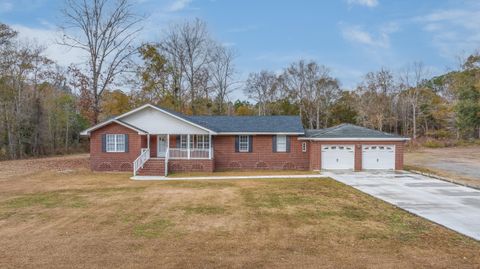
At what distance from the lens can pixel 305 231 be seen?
851 cm

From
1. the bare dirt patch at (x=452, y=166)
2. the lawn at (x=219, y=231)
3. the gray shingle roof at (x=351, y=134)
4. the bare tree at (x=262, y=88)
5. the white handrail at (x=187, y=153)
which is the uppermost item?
the bare tree at (x=262, y=88)

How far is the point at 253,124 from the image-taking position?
2441 centimetres

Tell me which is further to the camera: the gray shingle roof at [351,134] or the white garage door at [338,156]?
the white garage door at [338,156]

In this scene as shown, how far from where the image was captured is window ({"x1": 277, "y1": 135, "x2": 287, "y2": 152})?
2331 cm

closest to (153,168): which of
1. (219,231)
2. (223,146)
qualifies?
(223,146)

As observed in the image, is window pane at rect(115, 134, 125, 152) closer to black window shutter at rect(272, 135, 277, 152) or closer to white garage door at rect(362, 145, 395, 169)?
black window shutter at rect(272, 135, 277, 152)

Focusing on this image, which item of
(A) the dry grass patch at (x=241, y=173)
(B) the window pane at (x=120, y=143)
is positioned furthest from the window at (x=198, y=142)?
(B) the window pane at (x=120, y=143)

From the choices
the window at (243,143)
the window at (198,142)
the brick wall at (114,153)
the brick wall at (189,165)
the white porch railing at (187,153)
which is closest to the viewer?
the brick wall at (114,153)

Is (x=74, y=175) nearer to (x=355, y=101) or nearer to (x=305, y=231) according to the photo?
(x=305, y=231)

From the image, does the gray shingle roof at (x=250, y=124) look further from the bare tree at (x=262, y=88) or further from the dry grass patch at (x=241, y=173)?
the bare tree at (x=262, y=88)

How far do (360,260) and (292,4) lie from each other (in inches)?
692

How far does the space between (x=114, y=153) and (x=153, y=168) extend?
3.10 meters

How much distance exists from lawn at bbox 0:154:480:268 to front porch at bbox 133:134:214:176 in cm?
609

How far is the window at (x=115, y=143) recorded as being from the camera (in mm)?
21875
